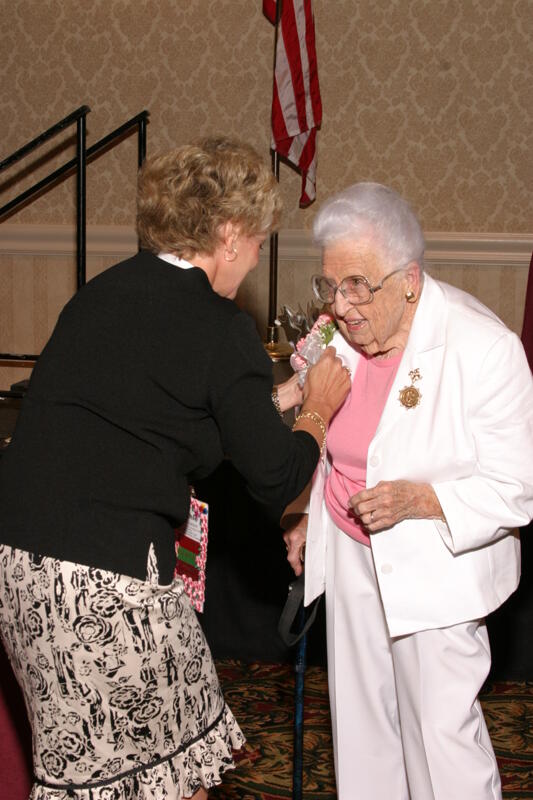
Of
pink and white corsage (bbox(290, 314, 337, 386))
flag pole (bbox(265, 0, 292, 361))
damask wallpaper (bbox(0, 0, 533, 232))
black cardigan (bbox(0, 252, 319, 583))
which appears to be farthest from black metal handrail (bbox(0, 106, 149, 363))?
black cardigan (bbox(0, 252, 319, 583))

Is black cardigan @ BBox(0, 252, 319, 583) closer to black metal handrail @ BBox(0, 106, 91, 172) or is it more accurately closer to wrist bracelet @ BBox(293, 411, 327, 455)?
wrist bracelet @ BBox(293, 411, 327, 455)

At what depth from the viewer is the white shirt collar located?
173 cm

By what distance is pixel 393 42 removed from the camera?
4.80 metres

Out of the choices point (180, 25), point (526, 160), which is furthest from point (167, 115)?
point (526, 160)

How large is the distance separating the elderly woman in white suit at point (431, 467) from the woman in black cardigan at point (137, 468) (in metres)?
0.29

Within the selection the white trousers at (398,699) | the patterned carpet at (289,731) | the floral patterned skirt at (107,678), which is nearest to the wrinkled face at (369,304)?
the white trousers at (398,699)

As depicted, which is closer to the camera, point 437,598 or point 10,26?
point 437,598

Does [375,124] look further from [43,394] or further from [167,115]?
[43,394]

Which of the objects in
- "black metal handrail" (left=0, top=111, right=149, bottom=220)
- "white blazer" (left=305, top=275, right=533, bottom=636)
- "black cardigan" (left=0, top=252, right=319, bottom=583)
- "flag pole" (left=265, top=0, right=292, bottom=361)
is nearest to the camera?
"black cardigan" (left=0, top=252, right=319, bottom=583)

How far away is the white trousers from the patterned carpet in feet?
1.73

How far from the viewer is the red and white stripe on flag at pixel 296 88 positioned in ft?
14.7

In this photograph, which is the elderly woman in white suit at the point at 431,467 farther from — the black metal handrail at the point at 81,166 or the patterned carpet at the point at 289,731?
the black metal handrail at the point at 81,166

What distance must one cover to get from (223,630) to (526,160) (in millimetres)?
2809

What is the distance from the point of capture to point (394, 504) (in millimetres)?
1952
